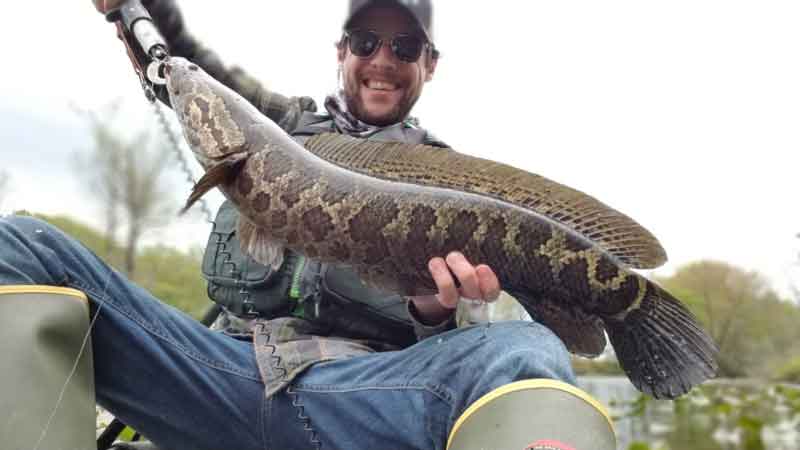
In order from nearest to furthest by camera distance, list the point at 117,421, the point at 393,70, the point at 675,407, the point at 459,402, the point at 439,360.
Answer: the point at 459,402 < the point at 439,360 < the point at 117,421 < the point at 393,70 < the point at 675,407

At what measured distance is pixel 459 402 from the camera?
210cm

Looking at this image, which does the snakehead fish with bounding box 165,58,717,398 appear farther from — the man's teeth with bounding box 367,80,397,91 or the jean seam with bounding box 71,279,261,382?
the man's teeth with bounding box 367,80,397,91

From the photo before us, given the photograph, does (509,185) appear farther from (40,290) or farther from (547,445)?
(40,290)

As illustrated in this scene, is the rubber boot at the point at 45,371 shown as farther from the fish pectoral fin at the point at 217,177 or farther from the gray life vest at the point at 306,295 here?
the gray life vest at the point at 306,295

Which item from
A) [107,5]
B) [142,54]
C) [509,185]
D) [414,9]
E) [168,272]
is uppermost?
[414,9]

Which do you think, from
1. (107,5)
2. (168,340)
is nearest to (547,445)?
(168,340)

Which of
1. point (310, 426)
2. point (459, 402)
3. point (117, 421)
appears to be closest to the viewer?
point (459, 402)

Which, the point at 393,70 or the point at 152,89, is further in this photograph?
the point at 393,70

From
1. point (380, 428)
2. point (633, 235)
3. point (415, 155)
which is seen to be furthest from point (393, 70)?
point (380, 428)

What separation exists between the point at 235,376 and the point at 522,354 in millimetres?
1089

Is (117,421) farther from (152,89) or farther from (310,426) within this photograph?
(152,89)

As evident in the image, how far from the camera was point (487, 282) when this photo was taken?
2.29 meters

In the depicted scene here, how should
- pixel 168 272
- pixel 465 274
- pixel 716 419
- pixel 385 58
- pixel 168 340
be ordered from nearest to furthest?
1. pixel 465 274
2. pixel 168 340
3. pixel 385 58
4. pixel 716 419
5. pixel 168 272

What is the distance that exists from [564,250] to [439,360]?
0.53 m
